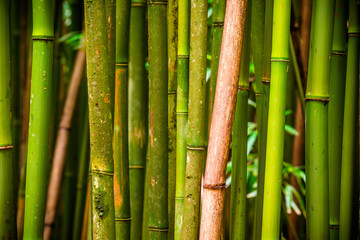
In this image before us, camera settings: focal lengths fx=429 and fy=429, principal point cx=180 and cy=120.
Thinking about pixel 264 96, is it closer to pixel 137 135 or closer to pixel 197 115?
pixel 197 115

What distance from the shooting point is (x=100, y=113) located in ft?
2.27

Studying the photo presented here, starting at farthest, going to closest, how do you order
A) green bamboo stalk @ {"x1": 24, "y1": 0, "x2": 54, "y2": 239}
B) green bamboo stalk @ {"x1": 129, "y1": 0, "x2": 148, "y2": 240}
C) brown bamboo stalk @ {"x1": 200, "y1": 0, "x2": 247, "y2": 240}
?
1. green bamboo stalk @ {"x1": 129, "y1": 0, "x2": 148, "y2": 240}
2. green bamboo stalk @ {"x1": 24, "y1": 0, "x2": 54, "y2": 239}
3. brown bamboo stalk @ {"x1": 200, "y1": 0, "x2": 247, "y2": 240}

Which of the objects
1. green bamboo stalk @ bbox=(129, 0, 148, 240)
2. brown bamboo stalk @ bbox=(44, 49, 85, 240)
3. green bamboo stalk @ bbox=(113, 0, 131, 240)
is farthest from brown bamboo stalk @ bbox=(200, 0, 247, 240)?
brown bamboo stalk @ bbox=(44, 49, 85, 240)

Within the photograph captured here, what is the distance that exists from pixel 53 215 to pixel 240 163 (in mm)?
952

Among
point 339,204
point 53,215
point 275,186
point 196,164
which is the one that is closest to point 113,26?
point 196,164

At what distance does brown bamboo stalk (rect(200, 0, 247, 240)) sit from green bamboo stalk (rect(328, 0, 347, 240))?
30 centimetres

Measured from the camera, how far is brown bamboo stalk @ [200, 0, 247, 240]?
2.13 feet

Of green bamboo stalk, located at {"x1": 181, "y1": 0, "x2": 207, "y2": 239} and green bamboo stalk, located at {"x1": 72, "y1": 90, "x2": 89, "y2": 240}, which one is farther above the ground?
green bamboo stalk, located at {"x1": 181, "y1": 0, "x2": 207, "y2": 239}

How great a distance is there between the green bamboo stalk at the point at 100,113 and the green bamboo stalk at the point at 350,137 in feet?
1.54

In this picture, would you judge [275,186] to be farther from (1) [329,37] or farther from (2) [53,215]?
(2) [53,215]

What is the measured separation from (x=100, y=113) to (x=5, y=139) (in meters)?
0.22

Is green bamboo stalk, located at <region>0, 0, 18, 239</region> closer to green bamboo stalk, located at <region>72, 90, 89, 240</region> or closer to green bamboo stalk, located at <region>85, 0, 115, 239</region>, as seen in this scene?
green bamboo stalk, located at <region>85, 0, 115, 239</region>

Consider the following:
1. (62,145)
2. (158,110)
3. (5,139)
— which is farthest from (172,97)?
(62,145)

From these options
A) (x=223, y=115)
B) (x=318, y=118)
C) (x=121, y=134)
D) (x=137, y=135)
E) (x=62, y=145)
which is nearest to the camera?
(x=223, y=115)
